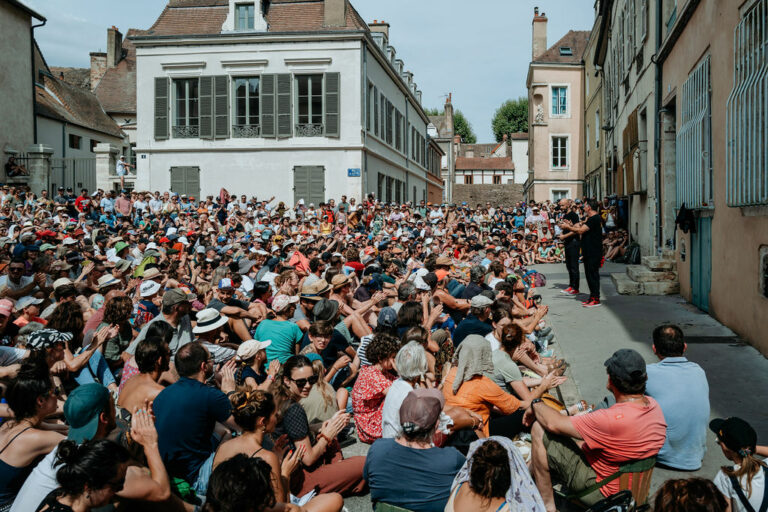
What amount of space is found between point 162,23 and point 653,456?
27.6 meters

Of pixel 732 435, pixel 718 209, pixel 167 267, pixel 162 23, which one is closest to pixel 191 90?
pixel 162 23

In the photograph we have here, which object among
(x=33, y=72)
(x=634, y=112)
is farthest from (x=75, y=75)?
(x=634, y=112)

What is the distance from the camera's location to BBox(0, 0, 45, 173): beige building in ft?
83.6

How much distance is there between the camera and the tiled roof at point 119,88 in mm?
41188

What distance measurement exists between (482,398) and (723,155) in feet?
17.8

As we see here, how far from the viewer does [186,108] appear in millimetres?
25953

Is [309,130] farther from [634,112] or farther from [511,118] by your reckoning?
[511,118]

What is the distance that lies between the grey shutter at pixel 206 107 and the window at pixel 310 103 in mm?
3659

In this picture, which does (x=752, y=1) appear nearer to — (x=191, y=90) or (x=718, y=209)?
(x=718, y=209)

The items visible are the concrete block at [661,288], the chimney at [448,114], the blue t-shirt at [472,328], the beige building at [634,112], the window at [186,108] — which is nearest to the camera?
the blue t-shirt at [472,328]

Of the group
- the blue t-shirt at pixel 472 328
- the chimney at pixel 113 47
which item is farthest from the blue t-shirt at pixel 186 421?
the chimney at pixel 113 47

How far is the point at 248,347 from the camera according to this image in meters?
5.57

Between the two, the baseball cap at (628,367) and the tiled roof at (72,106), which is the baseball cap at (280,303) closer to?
the baseball cap at (628,367)

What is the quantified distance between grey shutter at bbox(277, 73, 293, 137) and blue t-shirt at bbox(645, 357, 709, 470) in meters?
22.5
